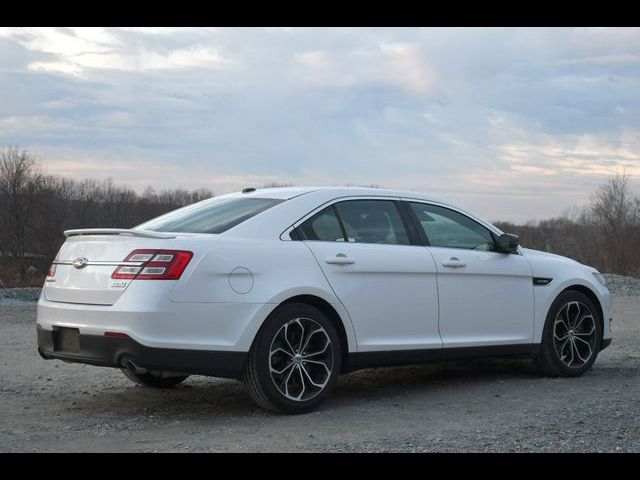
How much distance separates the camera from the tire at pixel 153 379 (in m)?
7.49

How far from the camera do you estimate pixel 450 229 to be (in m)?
7.66

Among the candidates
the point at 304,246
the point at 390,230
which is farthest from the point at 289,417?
the point at 390,230

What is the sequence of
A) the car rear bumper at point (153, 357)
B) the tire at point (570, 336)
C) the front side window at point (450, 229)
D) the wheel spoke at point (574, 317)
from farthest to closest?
1. the wheel spoke at point (574, 317)
2. the tire at point (570, 336)
3. the front side window at point (450, 229)
4. the car rear bumper at point (153, 357)

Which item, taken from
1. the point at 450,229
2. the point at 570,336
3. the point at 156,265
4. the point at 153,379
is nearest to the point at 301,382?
the point at 156,265

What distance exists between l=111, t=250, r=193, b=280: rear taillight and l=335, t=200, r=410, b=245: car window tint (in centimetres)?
150

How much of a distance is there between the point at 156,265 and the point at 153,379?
1.96 meters

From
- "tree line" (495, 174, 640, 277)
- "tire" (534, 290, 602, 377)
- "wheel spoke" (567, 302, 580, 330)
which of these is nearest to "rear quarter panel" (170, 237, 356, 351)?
→ "tire" (534, 290, 602, 377)

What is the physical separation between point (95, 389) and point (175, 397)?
2.93 feet

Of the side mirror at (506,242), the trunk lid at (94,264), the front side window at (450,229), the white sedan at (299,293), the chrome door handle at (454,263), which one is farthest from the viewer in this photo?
the side mirror at (506,242)

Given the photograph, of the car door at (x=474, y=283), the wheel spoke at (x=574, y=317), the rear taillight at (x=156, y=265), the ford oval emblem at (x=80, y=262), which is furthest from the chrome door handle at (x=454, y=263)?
the ford oval emblem at (x=80, y=262)

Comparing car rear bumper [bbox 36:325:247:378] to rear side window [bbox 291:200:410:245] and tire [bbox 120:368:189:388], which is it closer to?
rear side window [bbox 291:200:410:245]

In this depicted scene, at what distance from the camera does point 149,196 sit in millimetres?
51375

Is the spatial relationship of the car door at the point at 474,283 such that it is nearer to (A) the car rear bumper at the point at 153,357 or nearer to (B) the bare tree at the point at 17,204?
(A) the car rear bumper at the point at 153,357

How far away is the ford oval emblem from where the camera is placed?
20.7 feet
